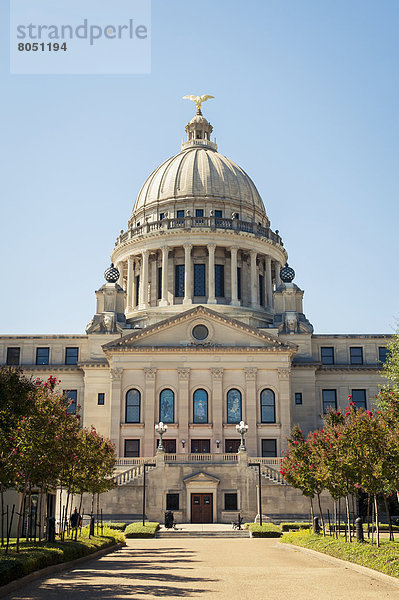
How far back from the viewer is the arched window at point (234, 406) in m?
71.6

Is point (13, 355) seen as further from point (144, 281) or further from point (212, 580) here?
point (212, 580)

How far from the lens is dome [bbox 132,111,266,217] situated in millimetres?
96250

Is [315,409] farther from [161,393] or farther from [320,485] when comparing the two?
[320,485]

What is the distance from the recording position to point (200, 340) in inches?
2891

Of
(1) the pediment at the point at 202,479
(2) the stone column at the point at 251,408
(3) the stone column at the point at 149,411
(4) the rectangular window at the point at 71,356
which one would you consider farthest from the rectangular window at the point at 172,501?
(4) the rectangular window at the point at 71,356

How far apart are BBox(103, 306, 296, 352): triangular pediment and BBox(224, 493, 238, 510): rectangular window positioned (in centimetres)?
1544

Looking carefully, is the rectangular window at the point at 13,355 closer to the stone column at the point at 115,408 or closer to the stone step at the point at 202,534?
the stone column at the point at 115,408

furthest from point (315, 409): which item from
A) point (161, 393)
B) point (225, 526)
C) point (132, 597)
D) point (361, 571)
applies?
point (132, 597)

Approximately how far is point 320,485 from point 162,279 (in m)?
53.1

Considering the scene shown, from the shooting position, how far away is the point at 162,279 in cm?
9150

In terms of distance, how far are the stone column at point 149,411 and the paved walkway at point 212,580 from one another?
3504 cm

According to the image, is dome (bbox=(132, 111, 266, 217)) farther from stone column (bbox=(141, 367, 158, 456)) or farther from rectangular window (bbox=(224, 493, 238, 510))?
rectangular window (bbox=(224, 493, 238, 510))

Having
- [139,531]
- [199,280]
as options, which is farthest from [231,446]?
[199,280]

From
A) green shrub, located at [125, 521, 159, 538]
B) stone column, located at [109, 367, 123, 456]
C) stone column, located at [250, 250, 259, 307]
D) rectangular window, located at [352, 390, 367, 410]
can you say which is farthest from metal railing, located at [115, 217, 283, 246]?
green shrub, located at [125, 521, 159, 538]
